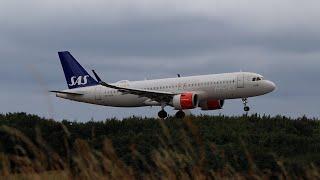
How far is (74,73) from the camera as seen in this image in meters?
57.7

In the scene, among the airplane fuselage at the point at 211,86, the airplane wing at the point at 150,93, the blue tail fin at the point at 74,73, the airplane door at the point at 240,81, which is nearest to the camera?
the airplane door at the point at 240,81

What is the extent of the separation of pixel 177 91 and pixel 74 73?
39.1 ft

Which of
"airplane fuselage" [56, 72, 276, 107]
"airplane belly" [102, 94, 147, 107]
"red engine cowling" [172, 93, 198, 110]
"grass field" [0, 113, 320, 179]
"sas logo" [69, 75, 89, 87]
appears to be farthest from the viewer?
"sas logo" [69, 75, 89, 87]

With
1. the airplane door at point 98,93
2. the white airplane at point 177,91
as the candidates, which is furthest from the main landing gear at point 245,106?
the airplane door at point 98,93

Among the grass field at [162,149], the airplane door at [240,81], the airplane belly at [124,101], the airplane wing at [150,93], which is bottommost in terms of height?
the grass field at [162,149]

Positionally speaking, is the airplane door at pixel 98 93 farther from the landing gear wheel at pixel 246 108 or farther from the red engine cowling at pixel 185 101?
the landing gear wheel at pixel 246 108

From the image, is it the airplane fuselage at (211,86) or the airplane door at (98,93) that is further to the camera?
the airplane door at (98,93)

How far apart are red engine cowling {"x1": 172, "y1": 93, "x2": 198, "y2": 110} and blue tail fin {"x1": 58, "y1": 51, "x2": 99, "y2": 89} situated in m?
10.6

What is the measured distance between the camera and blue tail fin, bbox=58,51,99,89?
56.2 m

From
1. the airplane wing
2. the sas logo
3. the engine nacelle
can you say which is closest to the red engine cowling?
the airplane wing

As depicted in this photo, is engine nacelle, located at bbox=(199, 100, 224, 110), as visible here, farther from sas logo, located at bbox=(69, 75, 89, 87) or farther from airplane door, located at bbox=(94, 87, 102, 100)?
sas logo, located at bbox=(69, 75, 89, 87)

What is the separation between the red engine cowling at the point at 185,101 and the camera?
151ft

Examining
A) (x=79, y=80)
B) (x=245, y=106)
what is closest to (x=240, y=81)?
(x=245, y=106)

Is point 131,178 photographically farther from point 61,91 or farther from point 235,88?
point 61,91
